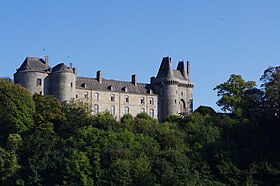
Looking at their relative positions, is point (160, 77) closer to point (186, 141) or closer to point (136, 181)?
point (186, 141)

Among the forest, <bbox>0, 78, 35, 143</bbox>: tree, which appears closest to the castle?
the forest

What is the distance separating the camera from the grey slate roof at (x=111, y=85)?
81.2m

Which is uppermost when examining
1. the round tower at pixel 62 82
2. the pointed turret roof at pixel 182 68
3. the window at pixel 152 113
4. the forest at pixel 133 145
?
the pointed turret roof at pixel 182 68

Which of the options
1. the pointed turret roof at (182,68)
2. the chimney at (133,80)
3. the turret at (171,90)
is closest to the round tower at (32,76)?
the chimney at (133,80)

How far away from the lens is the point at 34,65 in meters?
75.9

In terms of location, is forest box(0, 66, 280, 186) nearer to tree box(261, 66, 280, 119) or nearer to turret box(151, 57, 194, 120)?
tree box(261, 66, 280, 119)

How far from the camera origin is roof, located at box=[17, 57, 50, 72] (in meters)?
75.3

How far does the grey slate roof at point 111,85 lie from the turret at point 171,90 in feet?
5.80

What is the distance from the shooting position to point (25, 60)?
76.7 metres

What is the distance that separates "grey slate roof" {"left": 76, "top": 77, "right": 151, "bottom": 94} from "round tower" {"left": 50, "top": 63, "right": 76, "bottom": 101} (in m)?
3.59

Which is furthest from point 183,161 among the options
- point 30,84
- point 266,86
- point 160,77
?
point 160,77

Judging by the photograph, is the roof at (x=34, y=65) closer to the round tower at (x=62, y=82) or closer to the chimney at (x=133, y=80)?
the round tower at (x=62, y=82)

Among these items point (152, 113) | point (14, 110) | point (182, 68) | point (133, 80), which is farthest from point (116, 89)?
point (14, 110)

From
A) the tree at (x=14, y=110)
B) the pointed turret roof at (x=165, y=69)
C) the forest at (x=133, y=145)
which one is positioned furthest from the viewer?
the pointed turret roof at (x=165, y=69)
